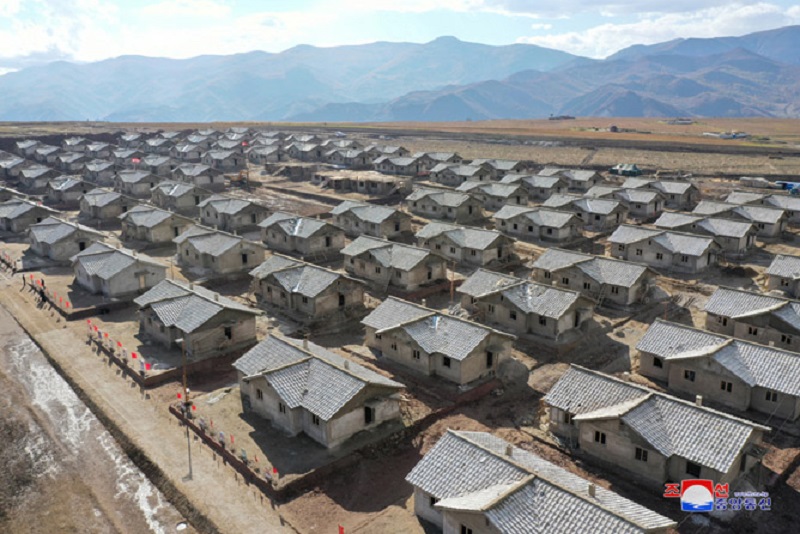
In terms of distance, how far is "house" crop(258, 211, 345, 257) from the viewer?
59.6 m

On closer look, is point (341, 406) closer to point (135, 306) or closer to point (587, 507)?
point (587, 507)

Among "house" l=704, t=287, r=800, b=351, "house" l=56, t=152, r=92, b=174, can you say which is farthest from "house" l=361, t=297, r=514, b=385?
"house" l=56, t=152, r=92, b=174

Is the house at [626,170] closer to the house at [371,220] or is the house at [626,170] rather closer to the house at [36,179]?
the house at [371,220]

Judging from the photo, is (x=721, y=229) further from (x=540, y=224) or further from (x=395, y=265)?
(x=395, y=265)

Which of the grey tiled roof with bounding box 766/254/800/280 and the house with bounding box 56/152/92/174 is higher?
the house with bounding box 56/152/92/174

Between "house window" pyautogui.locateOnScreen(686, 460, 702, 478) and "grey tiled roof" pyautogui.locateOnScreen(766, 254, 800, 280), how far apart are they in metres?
28.4

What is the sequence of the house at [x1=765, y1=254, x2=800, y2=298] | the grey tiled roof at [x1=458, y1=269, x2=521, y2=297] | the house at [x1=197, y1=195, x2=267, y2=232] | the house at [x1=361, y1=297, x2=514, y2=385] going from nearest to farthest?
the house at [x1=361, y1=297, x2=514, y2=385], the grey tiled roof at [x1=458, y1=269, x2=521, y2=297], the house at [x1=765, y1=254, x2=800, y2=298], the house at [x1=197, y1=195, x2=267, y2=232]

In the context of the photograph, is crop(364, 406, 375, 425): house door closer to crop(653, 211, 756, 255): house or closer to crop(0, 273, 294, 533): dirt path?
crop(0, 273, 294, 533): dirt path

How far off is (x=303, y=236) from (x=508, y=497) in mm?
42418

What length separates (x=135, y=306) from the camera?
47.8 metres

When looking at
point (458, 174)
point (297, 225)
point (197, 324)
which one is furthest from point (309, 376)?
point (458, 174)

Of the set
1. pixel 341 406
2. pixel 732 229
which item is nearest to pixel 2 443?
pixel 341 406

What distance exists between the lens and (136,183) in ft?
300

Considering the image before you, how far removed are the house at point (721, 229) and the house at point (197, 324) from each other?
4460 centimetres
